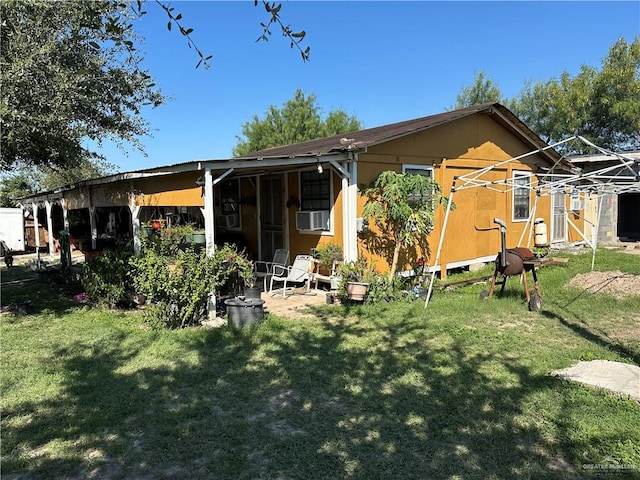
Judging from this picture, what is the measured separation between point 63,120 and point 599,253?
13.9 m

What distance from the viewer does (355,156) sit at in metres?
7.83

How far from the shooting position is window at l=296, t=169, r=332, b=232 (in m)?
8.76

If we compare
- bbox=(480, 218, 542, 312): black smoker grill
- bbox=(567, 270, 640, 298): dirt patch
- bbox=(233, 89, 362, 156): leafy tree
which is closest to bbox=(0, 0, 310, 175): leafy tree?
bbox=(480, 218, 542, 312): black smoker grill

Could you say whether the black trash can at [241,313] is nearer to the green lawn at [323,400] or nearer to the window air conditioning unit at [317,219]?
the green lawn at [323,400]

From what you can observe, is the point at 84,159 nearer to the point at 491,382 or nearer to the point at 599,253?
the point at 491,382

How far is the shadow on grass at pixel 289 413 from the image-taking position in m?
2.94

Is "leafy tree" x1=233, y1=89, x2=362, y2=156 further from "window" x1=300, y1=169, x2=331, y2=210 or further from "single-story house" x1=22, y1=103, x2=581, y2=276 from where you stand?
"window" x1=300, y1=169, x2=331, y2=210

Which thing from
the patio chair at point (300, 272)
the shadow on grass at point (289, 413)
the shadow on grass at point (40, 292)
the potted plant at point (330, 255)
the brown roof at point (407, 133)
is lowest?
the shadow on grass at point (289, 413)

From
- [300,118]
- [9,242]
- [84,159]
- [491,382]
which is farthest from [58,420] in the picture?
[300,118]

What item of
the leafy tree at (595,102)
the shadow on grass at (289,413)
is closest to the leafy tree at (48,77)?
the shadow on grass at (289,413)

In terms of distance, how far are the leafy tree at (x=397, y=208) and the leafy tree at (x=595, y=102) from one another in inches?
852

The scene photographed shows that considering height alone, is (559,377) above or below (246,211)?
below

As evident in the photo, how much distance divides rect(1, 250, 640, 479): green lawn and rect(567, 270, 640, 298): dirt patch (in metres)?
1.13

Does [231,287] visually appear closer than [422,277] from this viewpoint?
Yes
